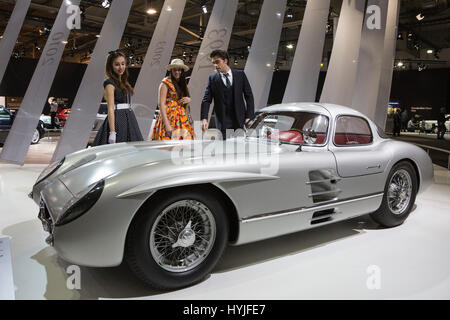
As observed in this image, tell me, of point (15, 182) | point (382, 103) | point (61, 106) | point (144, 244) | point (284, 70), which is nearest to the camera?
point (144, 244)

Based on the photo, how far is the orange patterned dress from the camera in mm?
3521

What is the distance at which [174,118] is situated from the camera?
11.7 ft

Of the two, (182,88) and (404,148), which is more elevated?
(182,88)

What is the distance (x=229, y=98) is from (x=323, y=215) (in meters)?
1.71

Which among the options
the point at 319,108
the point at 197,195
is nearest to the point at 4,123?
the point at 319,108

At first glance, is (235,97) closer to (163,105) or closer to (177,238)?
(163,105)

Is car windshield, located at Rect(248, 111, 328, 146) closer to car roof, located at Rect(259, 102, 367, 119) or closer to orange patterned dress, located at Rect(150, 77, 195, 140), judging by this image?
car roof, located at Rect(259, 102, 367, 119)

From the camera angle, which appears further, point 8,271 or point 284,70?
point 284,70

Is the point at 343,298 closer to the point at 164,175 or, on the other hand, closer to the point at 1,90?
the point at 164,175

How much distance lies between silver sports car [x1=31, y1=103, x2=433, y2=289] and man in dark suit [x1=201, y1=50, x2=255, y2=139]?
0.73 m

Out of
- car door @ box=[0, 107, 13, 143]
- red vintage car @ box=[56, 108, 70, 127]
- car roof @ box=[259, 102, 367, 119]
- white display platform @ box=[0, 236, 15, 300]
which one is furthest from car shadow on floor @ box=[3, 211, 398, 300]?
red vintage car @ box=[56, 108, 70, 127]

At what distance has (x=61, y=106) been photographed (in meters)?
11.3
